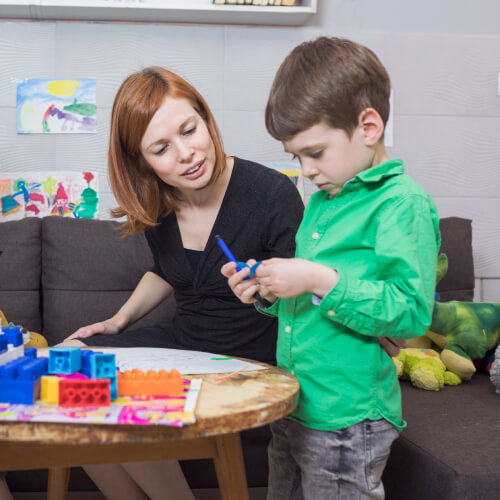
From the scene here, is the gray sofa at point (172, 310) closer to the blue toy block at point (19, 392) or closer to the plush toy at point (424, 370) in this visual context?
the plush toy at point (424, 370)

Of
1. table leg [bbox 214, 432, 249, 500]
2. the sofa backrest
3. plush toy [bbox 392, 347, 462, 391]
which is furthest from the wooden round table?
the sofa backrest

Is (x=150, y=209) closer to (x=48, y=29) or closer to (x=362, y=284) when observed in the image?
(x=362, y=284)

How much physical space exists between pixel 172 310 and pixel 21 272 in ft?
1.65

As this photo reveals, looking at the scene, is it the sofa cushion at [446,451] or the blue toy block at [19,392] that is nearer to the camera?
the blue toy block at [19,392]

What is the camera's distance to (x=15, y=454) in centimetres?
75

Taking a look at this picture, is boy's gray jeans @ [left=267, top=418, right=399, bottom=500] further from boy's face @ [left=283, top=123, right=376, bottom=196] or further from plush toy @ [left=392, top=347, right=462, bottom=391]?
plush toy @ [left=392, top=347, right=462, bottom=391]

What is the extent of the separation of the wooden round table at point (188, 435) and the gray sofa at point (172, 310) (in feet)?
1.47

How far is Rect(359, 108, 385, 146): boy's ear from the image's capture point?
881mm

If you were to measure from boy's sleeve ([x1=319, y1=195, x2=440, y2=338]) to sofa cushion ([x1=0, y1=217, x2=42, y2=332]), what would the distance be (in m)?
1.32

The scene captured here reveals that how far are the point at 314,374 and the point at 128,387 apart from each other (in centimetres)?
30

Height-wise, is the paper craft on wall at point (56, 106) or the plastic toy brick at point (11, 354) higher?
the paper craft on wall at point (56, 106)

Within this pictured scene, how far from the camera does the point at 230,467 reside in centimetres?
88

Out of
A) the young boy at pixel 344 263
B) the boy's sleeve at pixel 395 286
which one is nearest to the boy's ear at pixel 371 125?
the young boy at pixel 344 263

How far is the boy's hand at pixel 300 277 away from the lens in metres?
0.81
